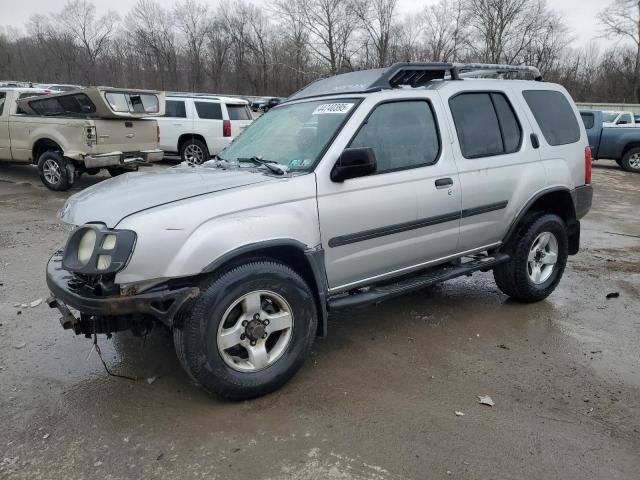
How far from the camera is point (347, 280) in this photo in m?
3.54

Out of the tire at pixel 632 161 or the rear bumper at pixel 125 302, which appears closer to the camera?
the rear bumper at pixel 125 302

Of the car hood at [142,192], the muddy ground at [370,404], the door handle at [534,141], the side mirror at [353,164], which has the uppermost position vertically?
the door handle at [534,141]

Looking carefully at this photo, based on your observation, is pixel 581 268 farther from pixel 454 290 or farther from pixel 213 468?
pixel 213 468

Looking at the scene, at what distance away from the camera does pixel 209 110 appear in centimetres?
1330

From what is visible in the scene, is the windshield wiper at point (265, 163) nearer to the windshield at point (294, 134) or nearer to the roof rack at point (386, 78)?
the windshield at point (294, 134)

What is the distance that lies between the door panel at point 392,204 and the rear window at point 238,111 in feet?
33.5

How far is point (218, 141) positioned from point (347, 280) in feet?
33.9

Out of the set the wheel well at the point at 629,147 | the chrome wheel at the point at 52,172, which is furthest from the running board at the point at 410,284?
the wheel well at the point at 629,147

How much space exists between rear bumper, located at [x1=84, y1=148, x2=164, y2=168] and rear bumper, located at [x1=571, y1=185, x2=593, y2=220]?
314 inches

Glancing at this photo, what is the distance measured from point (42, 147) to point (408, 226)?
9.03 metres

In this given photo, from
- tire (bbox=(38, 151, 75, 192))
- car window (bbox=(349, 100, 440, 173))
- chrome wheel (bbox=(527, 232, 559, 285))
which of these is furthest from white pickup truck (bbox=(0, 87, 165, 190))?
→ chrome wheel (bbox=(527, 232, 559, 285))

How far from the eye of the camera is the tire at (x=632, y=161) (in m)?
16.4

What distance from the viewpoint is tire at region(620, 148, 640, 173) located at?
53.9ft

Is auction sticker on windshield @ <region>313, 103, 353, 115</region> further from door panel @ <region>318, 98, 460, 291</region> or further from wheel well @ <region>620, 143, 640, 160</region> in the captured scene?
wheel well @ <region>620, 143, 640, 160</region>
